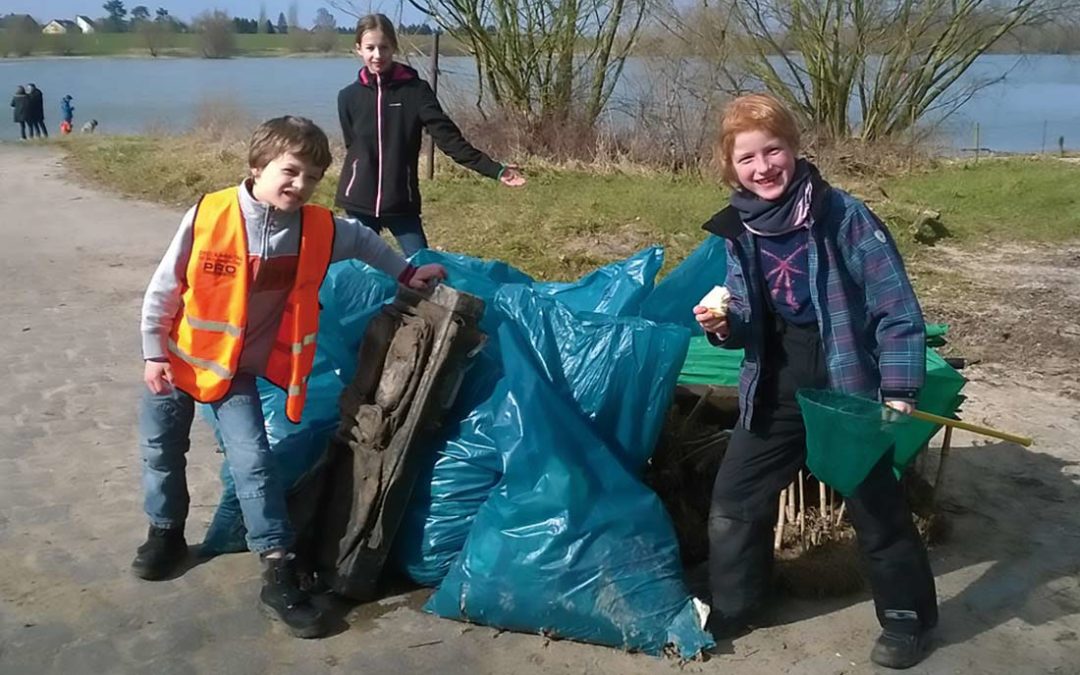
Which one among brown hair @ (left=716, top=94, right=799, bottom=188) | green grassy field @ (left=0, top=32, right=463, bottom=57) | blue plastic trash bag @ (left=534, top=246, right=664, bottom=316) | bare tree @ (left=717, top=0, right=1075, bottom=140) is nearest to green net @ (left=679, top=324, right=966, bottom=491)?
blue plastic trash bag @ (left=534, top=246, right=664, bottom=316)

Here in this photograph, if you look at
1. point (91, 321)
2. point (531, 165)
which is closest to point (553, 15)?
point (531, 165)

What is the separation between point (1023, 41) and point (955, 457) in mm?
14682

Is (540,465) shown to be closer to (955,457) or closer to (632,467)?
(632,467)

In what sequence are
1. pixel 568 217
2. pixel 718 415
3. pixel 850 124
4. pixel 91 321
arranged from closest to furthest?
pixel 718 415 < pixel 91 321 < pixel 568 217 < pixel 850 124

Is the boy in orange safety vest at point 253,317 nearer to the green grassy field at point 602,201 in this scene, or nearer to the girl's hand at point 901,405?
the girl's hand at point 901,405

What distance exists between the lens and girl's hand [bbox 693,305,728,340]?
2.69 m

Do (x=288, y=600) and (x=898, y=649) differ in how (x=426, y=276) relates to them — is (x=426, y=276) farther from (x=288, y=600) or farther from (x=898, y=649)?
(x=898, y=649)

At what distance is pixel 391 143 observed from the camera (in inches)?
191

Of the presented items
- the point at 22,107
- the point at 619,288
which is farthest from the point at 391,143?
the point at 22,107

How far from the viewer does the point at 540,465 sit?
293cm

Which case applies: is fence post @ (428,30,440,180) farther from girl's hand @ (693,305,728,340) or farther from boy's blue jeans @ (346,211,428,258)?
girl's hand @ (693,305,728,340)

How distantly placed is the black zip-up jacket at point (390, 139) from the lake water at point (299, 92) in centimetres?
993

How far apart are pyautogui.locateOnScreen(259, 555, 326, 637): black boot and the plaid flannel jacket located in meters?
1.46

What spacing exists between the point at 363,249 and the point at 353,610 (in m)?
1.00
